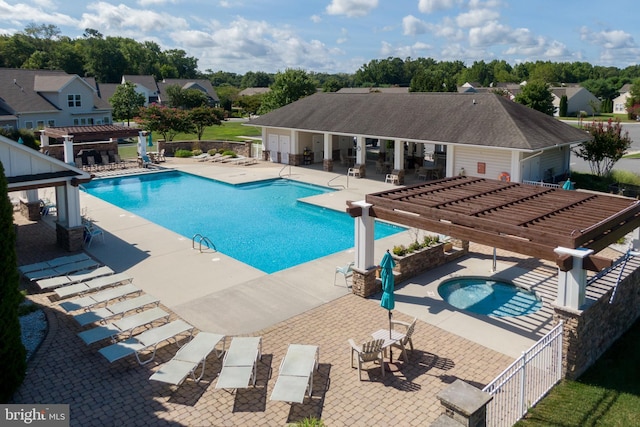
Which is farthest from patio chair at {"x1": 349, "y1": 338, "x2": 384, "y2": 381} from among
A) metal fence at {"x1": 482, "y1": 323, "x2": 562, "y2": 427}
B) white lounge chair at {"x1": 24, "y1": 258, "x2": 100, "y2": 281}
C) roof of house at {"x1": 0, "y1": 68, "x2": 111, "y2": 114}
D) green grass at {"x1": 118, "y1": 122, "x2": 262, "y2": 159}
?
roof of house at {"x1": 0, "y1": 68, "x2": 111, "y2": 114}

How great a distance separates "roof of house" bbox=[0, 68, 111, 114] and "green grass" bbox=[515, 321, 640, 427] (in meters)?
49.8

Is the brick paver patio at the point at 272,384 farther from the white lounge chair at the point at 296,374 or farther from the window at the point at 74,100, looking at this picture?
the window at the point at 74,100

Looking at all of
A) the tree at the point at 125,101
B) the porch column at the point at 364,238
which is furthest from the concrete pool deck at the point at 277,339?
the tree at the point at 125,101

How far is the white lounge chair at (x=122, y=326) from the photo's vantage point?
35.4 ft

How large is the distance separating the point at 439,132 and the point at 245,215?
1104cm

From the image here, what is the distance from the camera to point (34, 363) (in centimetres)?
1043

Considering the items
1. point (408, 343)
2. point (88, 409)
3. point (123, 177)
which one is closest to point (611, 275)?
point (408, 343)

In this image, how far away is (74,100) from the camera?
52.2 meters

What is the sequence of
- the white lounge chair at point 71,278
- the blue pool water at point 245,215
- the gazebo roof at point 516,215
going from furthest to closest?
1. the blue pool water at point 245,215
2. the white lounge chair at point 71,278
3. the gazebo roof at point 516,215

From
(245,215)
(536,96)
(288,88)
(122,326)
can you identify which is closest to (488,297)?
(122,326)

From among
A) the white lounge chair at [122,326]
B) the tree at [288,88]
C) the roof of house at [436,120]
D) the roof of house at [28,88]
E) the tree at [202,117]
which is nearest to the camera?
the white lounge chair at [122,326]

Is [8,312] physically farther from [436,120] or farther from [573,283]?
[436,120]

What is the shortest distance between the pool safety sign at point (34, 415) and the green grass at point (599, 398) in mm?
7550

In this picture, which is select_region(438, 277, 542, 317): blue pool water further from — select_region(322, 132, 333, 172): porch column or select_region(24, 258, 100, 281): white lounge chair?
select_region(322, 132, 333, 172): porch column
